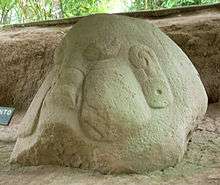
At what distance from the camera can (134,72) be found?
1.89 m

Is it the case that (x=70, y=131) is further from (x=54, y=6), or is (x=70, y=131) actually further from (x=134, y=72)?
(x=54, y=6)

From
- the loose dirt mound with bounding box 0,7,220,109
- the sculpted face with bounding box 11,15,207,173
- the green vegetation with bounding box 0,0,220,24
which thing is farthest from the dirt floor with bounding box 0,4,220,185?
the green vegetation with bounding box 0,0,220,24

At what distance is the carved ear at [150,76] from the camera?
1840 mm

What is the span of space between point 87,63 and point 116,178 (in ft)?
1.59

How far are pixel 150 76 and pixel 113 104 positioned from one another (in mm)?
241

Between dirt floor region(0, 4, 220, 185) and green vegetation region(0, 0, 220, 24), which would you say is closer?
dirt floor region(0, 4, 220, 185)

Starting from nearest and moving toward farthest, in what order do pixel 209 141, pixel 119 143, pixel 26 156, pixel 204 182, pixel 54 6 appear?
pixel 204 182, pixel 119 143, pixel 26 156, pixel 209 141, pixel 54 6

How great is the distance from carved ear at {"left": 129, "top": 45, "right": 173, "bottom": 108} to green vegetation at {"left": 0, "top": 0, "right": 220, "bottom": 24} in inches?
121

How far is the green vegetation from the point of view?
5.04 m

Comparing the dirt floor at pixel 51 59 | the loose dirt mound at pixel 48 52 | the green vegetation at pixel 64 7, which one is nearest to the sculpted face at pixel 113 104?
the dirt floor at pixel 51 59

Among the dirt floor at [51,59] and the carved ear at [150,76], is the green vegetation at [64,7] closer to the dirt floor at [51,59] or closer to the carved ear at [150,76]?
the dirt floor at [51,59]

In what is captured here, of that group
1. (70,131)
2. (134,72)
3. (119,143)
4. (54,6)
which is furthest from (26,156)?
(54,6)

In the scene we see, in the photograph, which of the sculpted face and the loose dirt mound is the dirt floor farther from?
the sculpted face

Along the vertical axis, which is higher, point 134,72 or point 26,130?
point 134,72
